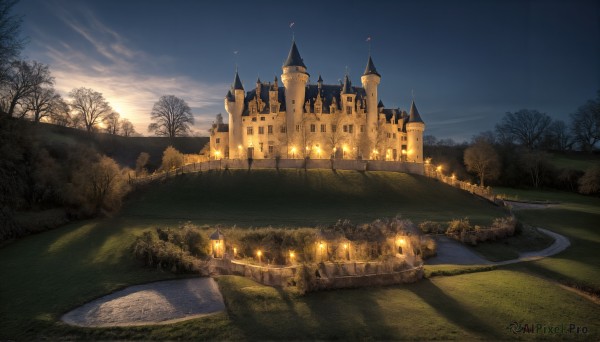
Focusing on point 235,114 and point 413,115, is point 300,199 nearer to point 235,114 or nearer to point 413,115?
point 235,114

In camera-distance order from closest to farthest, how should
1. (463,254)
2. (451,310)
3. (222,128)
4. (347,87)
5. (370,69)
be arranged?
(451,310) < (463,254) < (347,87) < (370,69) < (222,128)

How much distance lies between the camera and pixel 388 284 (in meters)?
21.7

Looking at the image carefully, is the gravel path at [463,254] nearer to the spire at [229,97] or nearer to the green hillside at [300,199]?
the green hillside at [300,199]

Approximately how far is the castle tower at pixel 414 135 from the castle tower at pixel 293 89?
23.8m

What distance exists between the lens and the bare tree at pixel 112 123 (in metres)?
86.8

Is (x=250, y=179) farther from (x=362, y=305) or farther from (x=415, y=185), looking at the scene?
(x=362, y=305)

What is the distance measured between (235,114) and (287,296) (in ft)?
194

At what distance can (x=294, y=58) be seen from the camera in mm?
71062

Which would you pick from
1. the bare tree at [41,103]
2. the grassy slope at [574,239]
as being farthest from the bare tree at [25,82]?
the grassy slope at [574,239]

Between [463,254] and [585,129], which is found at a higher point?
[585,129]

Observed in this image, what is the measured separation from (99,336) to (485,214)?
4553 centimetres

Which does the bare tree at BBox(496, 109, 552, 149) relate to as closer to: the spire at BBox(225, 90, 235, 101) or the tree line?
the tree line

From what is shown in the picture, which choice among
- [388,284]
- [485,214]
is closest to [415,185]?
[485,214]

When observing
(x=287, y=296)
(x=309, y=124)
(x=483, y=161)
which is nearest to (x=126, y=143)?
(x=309, y=124)
